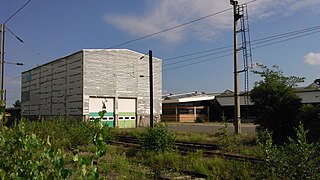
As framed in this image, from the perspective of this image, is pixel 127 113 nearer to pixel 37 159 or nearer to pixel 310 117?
pixel 310 117

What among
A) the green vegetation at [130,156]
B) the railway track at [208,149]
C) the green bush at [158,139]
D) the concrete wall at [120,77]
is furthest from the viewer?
the concrete wall at [120,77]

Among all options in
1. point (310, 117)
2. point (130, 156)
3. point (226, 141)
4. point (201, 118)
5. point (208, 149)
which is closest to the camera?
point (130, 156)

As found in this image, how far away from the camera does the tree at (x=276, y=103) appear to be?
19938mm

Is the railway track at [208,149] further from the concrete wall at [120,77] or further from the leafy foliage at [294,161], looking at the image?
the concrete wall at [120,77]

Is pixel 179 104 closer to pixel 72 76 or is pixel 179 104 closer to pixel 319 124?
pixel 72 76

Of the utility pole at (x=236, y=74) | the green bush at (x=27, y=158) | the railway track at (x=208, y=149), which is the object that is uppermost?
the utility pole at (x=236, y=74)

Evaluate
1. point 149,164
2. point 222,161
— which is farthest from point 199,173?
point 149,164

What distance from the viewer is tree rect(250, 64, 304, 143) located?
1994 centimetres

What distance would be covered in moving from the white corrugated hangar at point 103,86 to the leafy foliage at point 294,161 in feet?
103

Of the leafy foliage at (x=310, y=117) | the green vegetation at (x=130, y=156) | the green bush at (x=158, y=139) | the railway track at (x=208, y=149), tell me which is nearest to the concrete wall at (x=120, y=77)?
the green vegetation at (x=130, y=156)

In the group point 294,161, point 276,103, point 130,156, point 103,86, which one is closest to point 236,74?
point 276,103

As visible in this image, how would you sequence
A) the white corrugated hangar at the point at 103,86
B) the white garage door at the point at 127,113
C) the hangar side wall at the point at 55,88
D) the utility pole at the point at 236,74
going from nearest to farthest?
the utility pole at the point at 236,74 < the white corrugated hangar at the point at 103,86 < the hangar side wall at the point at 55,88 < the white garage door at the point at 127,113

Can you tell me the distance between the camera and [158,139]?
15516 millimetres

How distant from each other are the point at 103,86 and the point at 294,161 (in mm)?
35386
